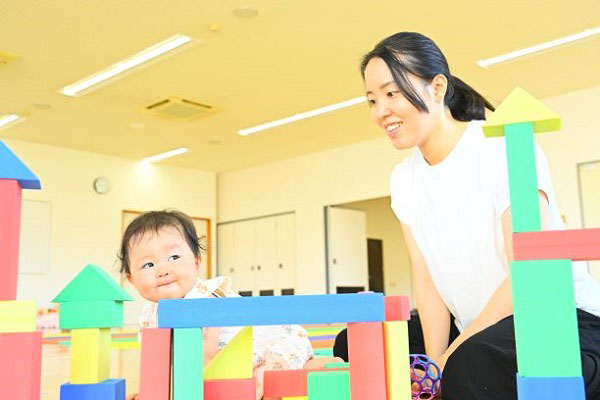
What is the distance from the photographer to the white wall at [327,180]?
20.7ft

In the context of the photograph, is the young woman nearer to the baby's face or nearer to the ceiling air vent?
the baby's face

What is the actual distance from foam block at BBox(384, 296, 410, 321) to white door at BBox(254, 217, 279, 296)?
318 inches

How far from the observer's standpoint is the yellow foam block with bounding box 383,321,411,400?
0.74 m

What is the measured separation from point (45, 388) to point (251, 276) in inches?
278

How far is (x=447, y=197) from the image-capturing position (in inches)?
57.8

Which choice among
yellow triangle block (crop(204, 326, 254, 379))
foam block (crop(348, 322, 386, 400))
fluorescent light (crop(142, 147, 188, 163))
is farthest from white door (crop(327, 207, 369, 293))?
foam block (crop(348, 322, 386, 400))

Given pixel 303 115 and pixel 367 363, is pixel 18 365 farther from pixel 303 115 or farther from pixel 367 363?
pixel 303 115

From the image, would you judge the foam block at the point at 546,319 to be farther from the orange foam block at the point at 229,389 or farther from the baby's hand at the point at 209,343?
the baby's hand at the point at 209,343

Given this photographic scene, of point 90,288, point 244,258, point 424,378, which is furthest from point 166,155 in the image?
point 90,288

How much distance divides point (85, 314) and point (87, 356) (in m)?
0.06

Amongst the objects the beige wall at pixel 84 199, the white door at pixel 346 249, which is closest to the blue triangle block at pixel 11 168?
the beige wall at pixel 84 199

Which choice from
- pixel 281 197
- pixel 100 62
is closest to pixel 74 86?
pixel 100 62

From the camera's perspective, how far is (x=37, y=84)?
5734 millimetres

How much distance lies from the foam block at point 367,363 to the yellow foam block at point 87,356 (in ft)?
1.37
